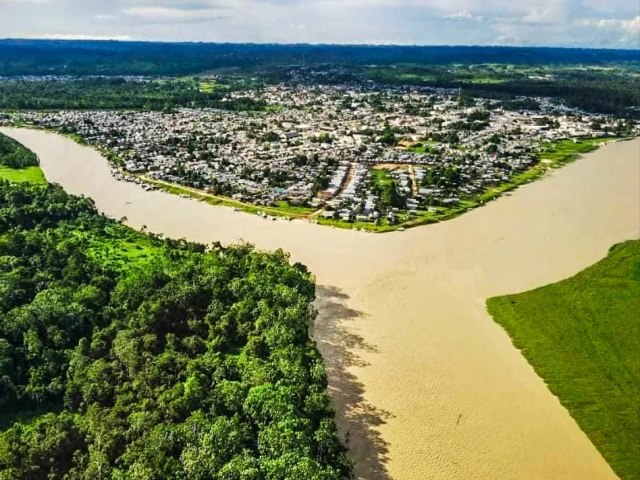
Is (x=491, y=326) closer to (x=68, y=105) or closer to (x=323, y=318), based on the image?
(x=323, y=318)

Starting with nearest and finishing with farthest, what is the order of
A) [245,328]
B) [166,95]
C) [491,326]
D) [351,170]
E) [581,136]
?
[245,328]
[491,326]
[351,170]
[581,136]
[166,95]

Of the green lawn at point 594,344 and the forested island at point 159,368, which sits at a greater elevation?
the forested island at point 159,368

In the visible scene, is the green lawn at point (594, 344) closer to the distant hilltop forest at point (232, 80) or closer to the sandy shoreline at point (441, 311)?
the sandy shoreline at point (441, 311)

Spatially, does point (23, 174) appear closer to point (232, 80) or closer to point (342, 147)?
point (342, 147)

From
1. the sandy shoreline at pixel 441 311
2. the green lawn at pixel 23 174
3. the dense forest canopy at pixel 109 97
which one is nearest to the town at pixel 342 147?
the sandy shoreline at pixel 441 311

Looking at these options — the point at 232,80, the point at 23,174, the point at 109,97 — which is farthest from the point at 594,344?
the point at 232,80

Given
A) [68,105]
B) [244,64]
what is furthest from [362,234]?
[244,64]
